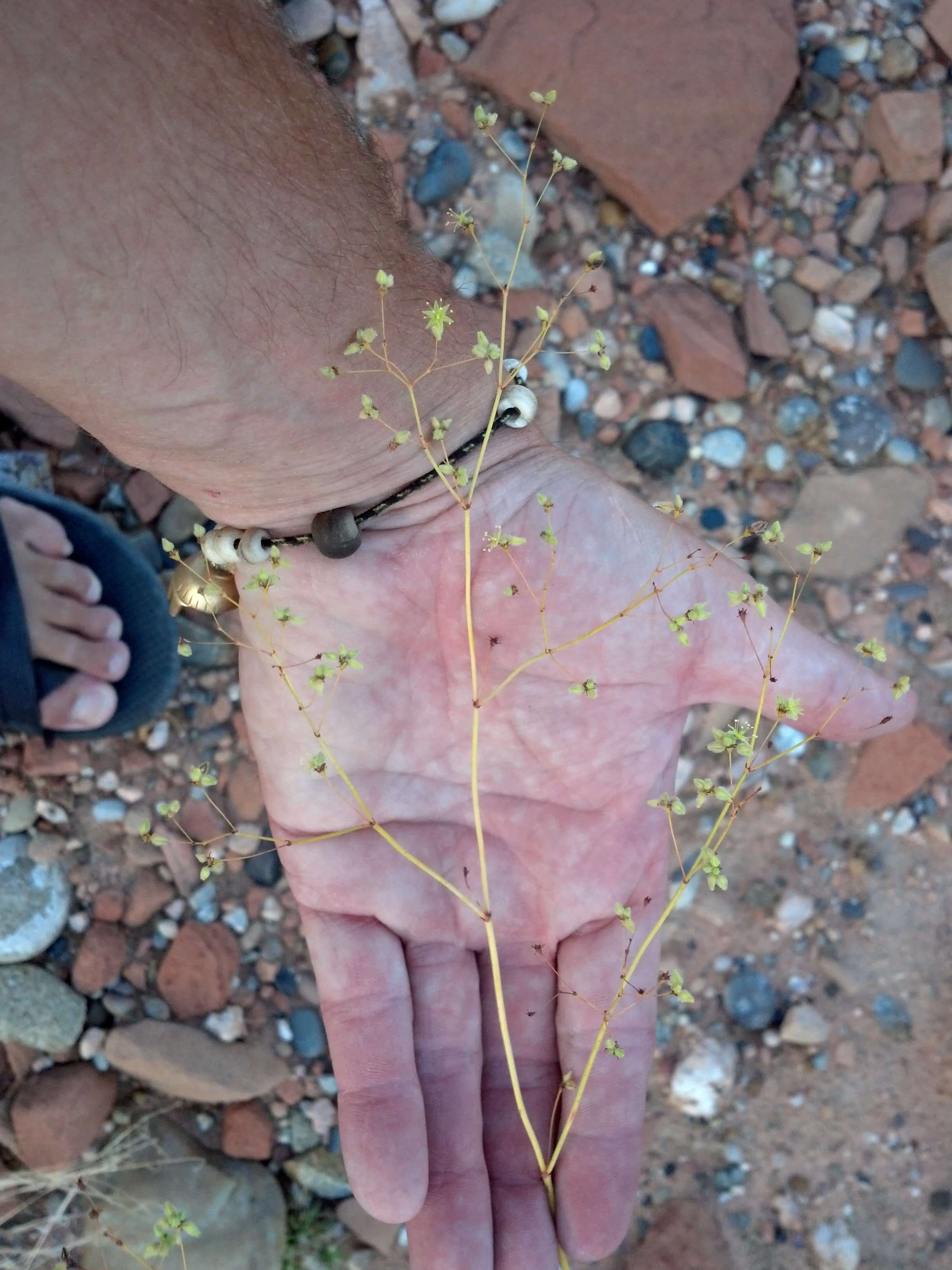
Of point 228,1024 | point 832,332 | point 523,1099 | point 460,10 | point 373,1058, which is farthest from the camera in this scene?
point 832,332

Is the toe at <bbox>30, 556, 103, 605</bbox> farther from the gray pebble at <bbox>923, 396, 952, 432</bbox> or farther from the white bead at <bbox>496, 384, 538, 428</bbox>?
the gray pebble at <bbox>923, 396, 952, 432</bbox>

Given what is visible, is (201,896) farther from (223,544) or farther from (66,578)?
(223,544)

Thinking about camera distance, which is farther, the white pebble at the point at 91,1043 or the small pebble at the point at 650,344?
the small pebble at the point at 650,344

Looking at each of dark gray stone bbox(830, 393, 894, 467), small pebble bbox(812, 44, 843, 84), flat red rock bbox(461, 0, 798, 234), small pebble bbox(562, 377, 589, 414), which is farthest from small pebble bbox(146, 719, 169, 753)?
small pebble bbox(812, 44, 843, 84)

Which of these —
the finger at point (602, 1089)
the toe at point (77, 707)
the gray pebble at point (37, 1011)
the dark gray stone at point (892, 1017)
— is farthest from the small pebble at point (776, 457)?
the gray pebble at point (37, 1011)

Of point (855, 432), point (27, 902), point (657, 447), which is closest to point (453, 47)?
point (657, 447)

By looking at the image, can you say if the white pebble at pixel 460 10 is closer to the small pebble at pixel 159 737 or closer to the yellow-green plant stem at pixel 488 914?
the yellow-green plant stem at pixel 488 914
